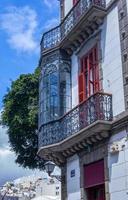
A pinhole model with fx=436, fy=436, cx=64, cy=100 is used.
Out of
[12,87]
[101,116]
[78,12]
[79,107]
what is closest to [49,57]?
[78,12]

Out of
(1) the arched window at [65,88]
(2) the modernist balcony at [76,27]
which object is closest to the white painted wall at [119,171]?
(1) the arched window at [65,88]

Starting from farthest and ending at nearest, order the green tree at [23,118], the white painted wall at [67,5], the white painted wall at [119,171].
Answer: the green tree at [23,118] < the white painted wall at [67,5] < the white painted wall at [119,171]

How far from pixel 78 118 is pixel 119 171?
8.35 ft

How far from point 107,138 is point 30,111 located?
27.9 ft

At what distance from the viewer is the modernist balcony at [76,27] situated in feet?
45.4

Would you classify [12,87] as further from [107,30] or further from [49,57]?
[107,30]

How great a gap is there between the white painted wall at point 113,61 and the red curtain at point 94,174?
173 centimetres

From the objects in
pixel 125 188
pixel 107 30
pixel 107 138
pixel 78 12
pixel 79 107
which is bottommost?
pixel 125 188

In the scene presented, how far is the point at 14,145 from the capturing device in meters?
21.2

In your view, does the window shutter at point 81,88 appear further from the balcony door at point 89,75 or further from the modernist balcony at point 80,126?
the modernist balcony at point 80,126

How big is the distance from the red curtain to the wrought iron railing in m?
1.18

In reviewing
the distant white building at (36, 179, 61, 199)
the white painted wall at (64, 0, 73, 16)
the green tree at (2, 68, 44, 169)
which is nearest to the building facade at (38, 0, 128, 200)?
the white painted wall at (64, 0, 73, 16)

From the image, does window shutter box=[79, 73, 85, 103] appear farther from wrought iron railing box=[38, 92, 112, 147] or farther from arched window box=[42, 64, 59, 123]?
arched window box=[42, 64, 59, 123]

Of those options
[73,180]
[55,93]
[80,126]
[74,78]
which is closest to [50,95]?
[55,93]
